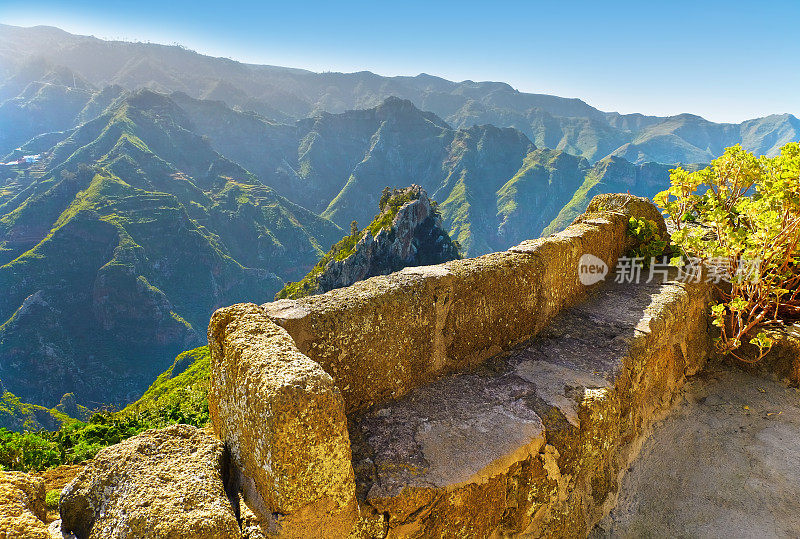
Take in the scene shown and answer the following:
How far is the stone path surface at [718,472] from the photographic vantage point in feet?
13.8

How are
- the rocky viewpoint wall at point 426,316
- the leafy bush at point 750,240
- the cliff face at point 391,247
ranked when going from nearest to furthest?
the rocky viewpoint wall at point 426,316
the leafy bush at point 750,240
the cliff face at point 391,247

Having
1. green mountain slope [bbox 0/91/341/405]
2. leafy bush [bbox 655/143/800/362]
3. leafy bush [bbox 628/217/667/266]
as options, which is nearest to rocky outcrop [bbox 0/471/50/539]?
leafy bush [bbox 655/143/800/362]

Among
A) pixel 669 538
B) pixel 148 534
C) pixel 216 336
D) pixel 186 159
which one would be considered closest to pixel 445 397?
pixel 216 336

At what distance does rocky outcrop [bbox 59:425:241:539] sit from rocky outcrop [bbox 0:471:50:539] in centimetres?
19

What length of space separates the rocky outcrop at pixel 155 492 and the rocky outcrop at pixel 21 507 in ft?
0.62

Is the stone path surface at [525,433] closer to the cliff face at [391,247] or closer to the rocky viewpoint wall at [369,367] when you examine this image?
the rocky viewpoint wall at [369,367]

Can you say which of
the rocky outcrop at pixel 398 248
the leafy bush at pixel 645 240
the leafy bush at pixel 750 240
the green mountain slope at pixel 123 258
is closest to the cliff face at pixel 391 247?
the rocky outcrop at pixel 398 248

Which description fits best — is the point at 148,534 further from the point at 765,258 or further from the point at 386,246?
the point at 386,246

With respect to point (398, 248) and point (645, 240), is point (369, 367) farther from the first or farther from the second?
point (398, 248)

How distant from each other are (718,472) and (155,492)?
209 inches

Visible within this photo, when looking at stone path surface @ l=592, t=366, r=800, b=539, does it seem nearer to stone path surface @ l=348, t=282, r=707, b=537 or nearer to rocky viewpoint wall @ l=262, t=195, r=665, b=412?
stone path surface @ l=348, t=282, r=707, b=537

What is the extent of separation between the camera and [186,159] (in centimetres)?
16050

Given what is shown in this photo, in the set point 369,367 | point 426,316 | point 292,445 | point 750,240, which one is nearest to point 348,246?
point 750,240

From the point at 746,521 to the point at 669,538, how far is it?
0.79 m
